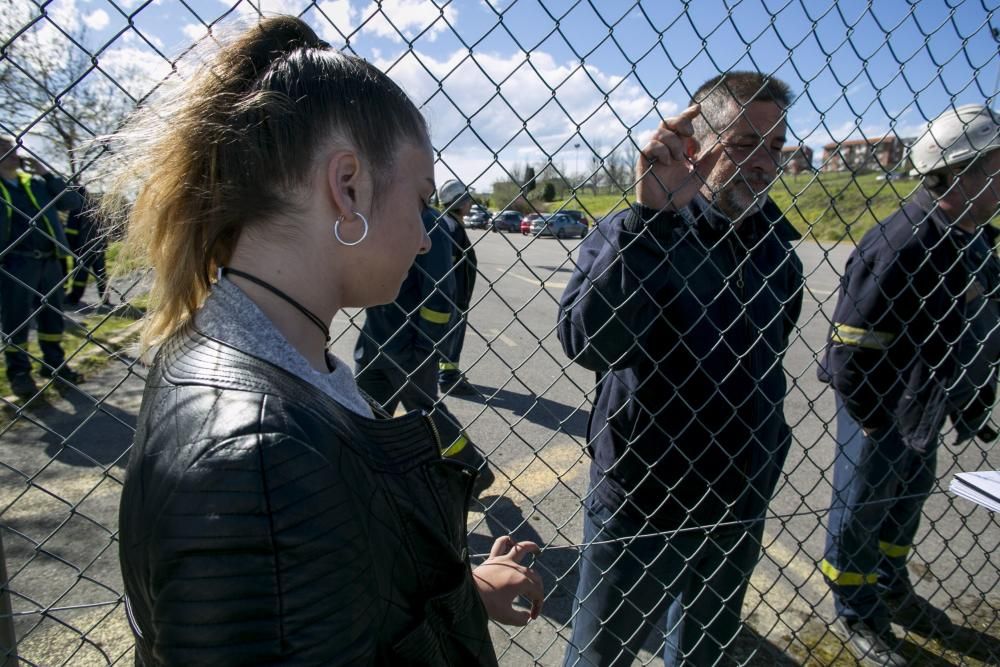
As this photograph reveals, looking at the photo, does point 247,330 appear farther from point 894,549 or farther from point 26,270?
point 26,270

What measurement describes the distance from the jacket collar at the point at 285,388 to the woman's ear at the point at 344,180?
240 mm

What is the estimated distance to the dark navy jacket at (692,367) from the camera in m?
1.77

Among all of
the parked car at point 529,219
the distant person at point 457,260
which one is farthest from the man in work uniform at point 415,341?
the parked car at point 529,219

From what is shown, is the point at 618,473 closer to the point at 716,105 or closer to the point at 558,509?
the point at 716,105

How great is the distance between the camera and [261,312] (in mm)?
811

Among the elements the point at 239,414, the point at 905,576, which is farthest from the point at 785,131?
the point at 905,576

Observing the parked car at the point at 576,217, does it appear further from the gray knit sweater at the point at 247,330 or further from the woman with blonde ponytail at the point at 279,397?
the gray knit sweater at the point at 247,330

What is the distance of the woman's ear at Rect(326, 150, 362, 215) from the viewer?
833 mm

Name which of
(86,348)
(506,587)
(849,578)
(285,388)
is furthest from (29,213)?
(849,578)

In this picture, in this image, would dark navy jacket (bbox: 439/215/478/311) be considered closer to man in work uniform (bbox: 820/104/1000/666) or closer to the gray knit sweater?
man in work uniform (bbox: 820/104/1000/666)

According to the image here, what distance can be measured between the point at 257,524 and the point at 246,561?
4cm

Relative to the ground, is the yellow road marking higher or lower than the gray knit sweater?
lower

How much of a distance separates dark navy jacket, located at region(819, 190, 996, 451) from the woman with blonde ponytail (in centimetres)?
220

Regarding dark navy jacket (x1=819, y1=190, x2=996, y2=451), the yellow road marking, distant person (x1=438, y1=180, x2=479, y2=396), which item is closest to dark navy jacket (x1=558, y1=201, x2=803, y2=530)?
dark navy jacket (x1=819, y1=190, x2=996, y2=451)
